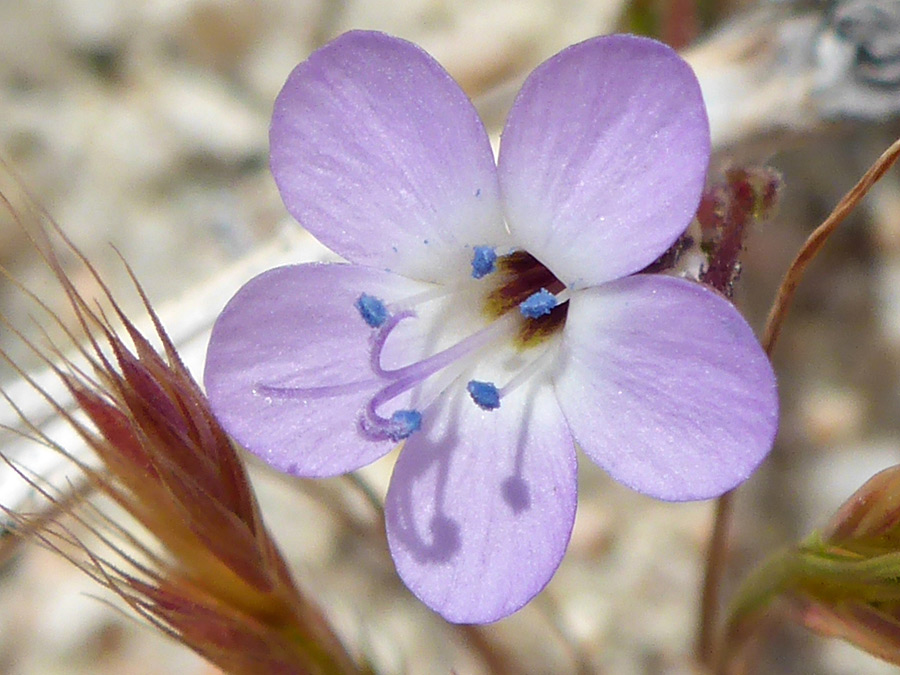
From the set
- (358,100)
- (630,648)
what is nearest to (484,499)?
(358,100)

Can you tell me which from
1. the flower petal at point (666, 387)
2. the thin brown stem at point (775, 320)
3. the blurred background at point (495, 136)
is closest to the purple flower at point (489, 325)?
the flower petal at point (666, 387)

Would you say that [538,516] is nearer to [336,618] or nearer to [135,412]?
[135,412]

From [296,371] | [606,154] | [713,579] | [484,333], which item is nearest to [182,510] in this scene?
[296,371]

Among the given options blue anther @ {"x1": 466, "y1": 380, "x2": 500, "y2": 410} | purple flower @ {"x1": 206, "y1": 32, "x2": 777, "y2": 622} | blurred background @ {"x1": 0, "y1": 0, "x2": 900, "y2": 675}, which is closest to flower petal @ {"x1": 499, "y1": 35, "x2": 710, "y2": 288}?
purple flower @ {"x1": 206, "y1": 32, "x2": 777, "y2": 622}

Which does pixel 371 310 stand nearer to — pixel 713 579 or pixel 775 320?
pixel 775 320

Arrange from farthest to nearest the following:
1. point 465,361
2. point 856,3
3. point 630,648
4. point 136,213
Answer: point 136,213 → point 630,648 → point 856,3 → point 465,361

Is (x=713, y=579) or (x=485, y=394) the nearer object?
(x=485, y=394)
